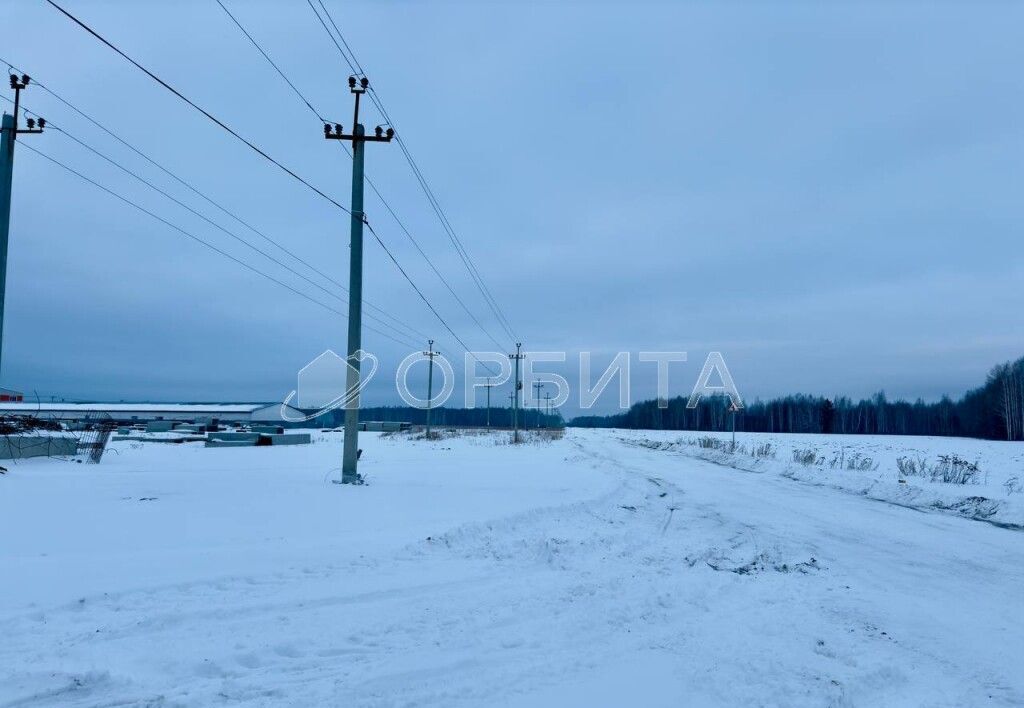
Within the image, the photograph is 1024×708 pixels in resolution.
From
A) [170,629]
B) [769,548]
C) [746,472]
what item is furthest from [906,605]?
[746,472]

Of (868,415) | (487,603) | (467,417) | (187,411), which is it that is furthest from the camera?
(467,417)

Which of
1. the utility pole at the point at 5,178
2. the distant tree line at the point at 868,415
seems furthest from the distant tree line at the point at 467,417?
the utility pole at the point at 5,178

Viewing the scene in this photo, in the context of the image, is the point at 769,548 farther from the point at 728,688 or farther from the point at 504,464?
the point at 504,464

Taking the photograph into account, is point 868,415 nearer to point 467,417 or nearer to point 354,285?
point 467,417

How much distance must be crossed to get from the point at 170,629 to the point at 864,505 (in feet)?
45.9

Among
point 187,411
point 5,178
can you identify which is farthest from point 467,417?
point 5,178

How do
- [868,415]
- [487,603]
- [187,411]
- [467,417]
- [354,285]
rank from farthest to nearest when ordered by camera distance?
[467,417], [868,415], [187,411], [354,285], [487,603]

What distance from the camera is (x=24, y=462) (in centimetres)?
1630

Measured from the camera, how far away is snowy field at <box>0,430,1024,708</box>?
4.10 meters

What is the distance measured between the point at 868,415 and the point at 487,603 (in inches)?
4872

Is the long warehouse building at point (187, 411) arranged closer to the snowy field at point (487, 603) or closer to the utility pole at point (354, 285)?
the utility pole at point (354, 285)

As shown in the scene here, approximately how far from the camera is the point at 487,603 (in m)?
5.88

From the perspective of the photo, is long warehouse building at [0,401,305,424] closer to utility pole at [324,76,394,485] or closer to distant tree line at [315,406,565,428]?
distant tree line at [315,406,565,428]

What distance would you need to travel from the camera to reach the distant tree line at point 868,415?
78.8 m
